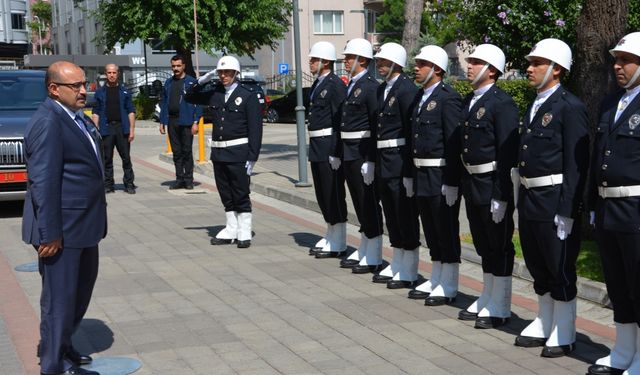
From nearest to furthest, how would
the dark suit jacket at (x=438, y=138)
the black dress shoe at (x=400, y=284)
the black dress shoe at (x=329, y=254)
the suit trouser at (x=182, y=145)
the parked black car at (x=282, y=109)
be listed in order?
the dark suit jacket at (x=438, y=138), the black dress shoe at (x=400, y=284), the black dress shoe at (x=329, y=254), the suit trouser at (x=182, y=145), the parked black car at (x=282, y=109)

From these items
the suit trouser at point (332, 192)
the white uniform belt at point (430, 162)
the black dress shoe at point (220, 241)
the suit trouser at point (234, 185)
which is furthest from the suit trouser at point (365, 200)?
the black dress shoe at point (220, 241)

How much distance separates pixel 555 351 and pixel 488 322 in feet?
2.89

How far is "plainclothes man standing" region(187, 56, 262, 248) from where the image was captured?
441 inches

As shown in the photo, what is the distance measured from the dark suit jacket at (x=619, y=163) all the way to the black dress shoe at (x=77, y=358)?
3494 millimetres

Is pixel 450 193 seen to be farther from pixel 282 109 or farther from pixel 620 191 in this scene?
pixel 282 109

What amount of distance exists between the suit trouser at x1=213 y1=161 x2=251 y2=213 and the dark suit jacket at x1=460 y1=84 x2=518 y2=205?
13.6 ft

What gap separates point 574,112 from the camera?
21.7ft

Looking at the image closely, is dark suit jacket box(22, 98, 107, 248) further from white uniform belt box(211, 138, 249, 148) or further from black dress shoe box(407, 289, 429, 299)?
white uniform belt box(211, 138, 249, 148)

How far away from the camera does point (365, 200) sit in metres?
9.94

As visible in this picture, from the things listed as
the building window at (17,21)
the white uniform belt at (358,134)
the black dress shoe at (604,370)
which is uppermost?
the building window at (17,21)

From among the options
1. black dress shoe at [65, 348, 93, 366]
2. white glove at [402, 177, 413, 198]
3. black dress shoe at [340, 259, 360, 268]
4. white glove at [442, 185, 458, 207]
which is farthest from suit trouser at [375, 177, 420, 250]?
black dress shoe at [65, 348, 93, 366]

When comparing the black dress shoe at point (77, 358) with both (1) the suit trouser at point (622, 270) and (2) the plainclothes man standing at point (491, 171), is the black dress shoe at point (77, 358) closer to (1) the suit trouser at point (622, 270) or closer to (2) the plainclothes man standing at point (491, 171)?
(2) the plainclothes man standing at point (491, 171)

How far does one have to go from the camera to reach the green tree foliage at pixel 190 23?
4106 centimetres

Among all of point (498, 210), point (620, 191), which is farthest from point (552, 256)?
point (620, 191)
